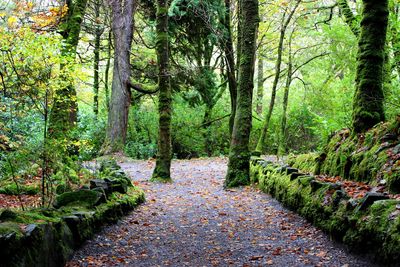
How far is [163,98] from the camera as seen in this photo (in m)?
11.1

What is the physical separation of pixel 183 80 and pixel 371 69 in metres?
11.9

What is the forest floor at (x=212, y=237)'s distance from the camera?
451 cm

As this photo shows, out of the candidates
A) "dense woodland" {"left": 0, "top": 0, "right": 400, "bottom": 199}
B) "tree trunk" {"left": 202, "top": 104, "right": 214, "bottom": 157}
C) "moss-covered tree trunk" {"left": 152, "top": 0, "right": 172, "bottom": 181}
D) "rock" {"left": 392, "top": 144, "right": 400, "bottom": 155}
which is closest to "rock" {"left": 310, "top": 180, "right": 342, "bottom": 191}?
"rock" {"left": 392, "top": 144, "right": 400, "bottom": 155}

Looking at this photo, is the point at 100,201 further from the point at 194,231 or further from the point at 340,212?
the point at 340,212

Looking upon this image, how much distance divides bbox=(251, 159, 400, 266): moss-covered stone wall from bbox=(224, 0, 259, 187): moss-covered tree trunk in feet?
10.7

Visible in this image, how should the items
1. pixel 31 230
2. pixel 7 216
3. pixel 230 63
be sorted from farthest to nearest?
1. pixel 230 63
2. pixel 7 216
3. pixel 31 230

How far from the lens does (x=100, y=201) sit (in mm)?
5906

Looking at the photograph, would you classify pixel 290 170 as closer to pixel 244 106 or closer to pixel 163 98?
pixel 244 106

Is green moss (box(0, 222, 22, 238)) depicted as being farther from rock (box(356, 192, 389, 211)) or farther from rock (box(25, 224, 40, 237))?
rock (box(356, 192, 389, 211))

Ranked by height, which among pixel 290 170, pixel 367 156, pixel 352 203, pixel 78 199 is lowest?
pixel 78 199

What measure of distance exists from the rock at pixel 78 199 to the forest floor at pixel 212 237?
50 cm

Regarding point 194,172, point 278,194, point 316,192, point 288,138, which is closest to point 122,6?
point 194,172

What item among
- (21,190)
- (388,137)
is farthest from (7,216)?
(388,137)

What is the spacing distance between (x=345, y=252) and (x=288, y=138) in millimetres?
15477
